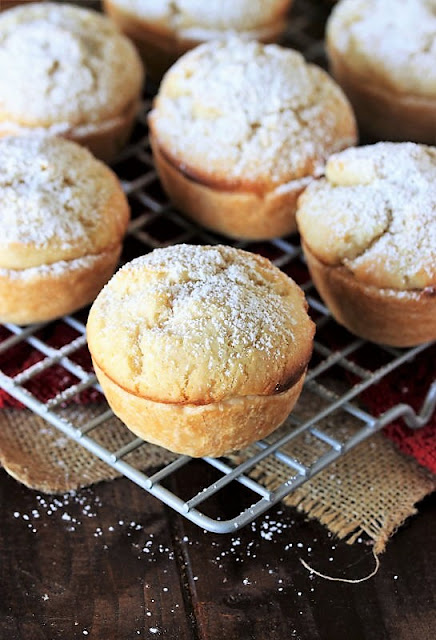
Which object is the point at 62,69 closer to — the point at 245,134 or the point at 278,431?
the point at 245,134

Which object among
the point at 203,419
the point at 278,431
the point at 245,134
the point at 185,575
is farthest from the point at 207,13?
the point at 185,575

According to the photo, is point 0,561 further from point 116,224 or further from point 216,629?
point 116,224

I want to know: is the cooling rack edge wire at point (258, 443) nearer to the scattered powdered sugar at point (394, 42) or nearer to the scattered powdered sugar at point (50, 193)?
the scattered powdered sugar at point (50, 193)

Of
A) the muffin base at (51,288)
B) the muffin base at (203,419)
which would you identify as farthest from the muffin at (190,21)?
the muffin base at (203,419)

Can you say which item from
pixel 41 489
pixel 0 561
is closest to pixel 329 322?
pixel 41 489

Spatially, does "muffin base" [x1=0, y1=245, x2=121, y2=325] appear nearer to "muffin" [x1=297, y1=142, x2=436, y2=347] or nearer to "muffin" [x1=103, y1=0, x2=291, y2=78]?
"muffin" [x1=297, y1=142, x2=436, y2=347]
